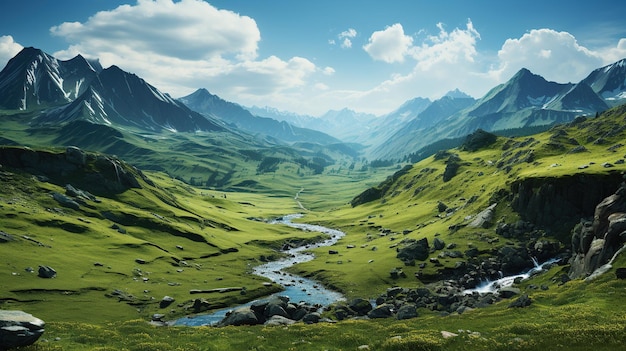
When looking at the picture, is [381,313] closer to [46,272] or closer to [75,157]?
[46,272]

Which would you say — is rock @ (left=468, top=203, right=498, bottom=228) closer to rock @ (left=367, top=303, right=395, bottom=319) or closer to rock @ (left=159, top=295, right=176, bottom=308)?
rock @ (left=367, top=303, right=395, bottom=319)

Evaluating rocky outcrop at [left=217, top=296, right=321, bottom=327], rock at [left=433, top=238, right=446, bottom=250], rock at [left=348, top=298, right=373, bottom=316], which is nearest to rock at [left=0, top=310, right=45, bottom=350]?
rocky outcrop at [left=217, top=296, right=321, bottom=327]

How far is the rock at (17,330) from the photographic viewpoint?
30219mm

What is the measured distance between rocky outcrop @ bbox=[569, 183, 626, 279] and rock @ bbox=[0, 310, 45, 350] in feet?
236

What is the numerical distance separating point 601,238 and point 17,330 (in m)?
79.5

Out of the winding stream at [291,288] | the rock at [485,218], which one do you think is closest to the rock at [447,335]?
the winding stream at [291,288]

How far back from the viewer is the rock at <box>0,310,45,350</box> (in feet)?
99.1

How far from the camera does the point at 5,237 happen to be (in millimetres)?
94000

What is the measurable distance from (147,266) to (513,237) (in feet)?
318

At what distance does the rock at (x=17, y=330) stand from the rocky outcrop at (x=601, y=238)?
236ft

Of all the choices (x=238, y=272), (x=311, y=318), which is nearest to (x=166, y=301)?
(x=311, y=318)

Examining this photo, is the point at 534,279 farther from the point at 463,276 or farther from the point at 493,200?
the point at 493,200

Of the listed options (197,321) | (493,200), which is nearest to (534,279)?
(493,200)

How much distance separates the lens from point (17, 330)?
101ft
